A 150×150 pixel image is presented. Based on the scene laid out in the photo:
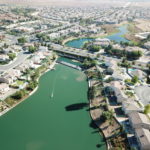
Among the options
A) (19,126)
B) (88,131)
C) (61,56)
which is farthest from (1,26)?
(88,131)

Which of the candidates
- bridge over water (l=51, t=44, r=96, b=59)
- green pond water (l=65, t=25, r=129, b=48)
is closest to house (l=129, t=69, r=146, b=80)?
bridge over water (l=51, t=44, r=96, b=59)

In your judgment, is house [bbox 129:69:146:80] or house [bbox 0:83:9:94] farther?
house [bbox 129:69:146:80]

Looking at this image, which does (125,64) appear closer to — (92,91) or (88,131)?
(92,91)

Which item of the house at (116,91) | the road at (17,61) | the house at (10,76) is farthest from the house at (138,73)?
the road at (17,61)

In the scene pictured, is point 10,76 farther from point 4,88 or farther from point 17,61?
point 17,61

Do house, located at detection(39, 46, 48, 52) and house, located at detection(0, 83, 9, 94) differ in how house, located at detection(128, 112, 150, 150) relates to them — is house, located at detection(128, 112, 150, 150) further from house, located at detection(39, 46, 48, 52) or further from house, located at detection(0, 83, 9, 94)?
house, located at detection(39, 46, 48, 52)

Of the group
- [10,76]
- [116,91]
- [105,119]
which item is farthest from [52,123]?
[10,76]
